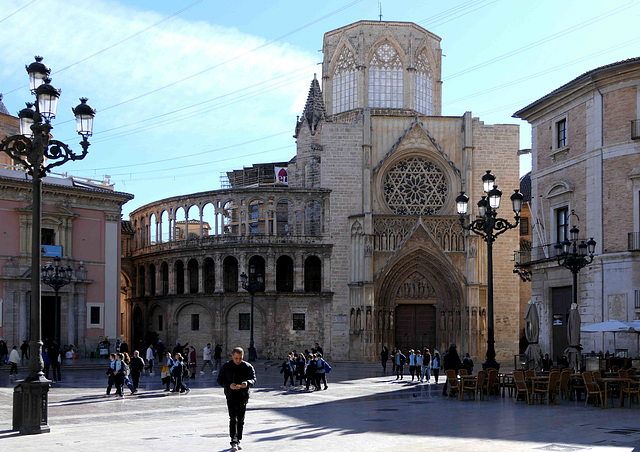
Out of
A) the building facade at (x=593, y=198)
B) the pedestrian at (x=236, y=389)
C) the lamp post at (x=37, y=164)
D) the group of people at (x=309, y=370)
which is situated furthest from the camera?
the building facade at (x=593, y=198)

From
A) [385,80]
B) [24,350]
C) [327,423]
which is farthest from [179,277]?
[327,423]

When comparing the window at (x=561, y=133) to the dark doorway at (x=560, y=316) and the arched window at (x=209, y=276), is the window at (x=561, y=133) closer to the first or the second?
the dark doorway at (x=560, y=316)

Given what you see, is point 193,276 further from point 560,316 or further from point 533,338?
point 533,338

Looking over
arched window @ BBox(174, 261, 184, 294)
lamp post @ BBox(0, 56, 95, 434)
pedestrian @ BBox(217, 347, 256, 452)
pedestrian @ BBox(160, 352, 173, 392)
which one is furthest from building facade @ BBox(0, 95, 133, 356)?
pedestrian @ BBox(217, 347, 256, 452)

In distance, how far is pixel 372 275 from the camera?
152 ft

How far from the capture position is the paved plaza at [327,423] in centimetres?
1250

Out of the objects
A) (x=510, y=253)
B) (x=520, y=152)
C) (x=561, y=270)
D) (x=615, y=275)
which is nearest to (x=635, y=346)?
(x=615, y=275)

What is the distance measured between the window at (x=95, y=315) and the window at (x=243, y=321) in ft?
27.1

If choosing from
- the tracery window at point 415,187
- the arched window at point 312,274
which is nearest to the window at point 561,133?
the tracery window at point 415,187

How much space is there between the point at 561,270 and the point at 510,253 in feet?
50.7

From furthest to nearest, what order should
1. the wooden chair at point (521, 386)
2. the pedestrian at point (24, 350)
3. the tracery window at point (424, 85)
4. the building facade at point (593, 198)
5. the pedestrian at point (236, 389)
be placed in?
the tracery window at point (424, 85)
the pedestrian at point (24, 350)
the building facade at point (593, 198)
the wooden chair at point (521, 386)
the pedestrian at point (236, 389)

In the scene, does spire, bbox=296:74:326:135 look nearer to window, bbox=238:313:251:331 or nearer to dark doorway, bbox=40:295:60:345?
window, bbox=238:313:251:331

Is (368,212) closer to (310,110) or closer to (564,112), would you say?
(310,110)

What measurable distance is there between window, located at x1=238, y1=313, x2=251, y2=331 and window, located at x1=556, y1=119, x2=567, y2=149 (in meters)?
21.5
